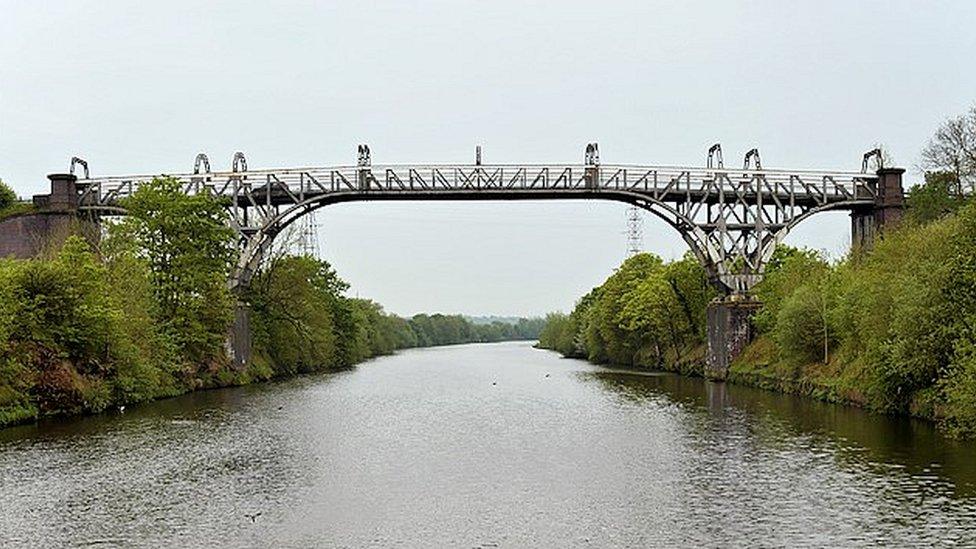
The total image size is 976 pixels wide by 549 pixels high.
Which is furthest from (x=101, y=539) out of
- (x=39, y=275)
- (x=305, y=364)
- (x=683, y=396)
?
(x=305, y=364)

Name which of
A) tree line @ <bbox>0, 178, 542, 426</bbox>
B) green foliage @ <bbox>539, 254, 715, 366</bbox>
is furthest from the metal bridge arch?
green foliage @ <bbox>539, 254, 715, 366</bbox>

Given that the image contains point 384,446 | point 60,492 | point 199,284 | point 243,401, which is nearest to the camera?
point 60,492

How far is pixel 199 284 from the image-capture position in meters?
61.2

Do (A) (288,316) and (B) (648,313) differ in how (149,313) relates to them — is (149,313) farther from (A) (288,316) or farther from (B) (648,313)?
(B) (648,313)

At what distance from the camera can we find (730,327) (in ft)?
216

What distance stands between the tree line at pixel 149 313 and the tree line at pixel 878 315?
1155 inches

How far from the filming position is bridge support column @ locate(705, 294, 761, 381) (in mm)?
65500

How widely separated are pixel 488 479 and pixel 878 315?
2107cm

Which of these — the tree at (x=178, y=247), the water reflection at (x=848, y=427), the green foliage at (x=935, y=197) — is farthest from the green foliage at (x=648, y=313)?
the tree at (x=178, y=247)

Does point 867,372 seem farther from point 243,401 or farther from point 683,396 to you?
point 243,401

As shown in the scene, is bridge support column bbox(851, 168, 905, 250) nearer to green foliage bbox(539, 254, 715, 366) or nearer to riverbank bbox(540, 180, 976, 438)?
A: riverbank bbox(540, 180, 976, 438)

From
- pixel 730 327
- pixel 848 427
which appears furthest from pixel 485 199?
pixel 848 427

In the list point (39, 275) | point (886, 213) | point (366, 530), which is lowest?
point (366, 530)

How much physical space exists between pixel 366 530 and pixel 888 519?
11.1 meters
